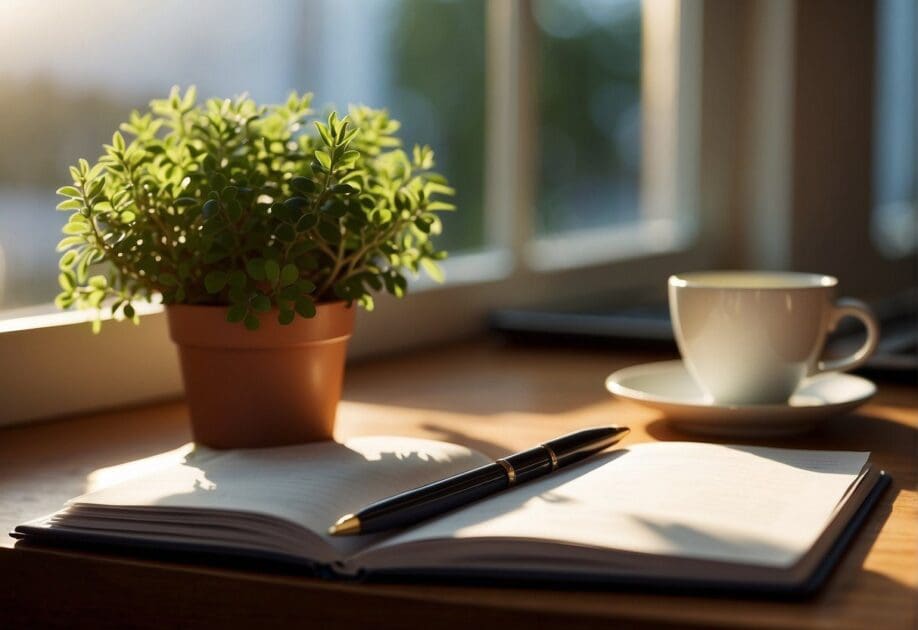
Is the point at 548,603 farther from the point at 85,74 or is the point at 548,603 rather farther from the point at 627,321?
the point at 627,321

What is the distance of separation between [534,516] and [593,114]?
2.15 metres

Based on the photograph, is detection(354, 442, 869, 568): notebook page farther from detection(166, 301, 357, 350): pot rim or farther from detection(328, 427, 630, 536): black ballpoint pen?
detection(166, 301, 357, 350): pot rim

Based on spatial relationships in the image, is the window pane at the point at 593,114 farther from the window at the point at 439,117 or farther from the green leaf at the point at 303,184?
the green leaf at the point at 303,184

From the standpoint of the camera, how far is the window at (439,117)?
3.51 ft

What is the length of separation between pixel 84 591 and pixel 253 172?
34 cm

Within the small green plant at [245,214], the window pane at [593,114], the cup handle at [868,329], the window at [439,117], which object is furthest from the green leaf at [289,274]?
the window pane at [593,114]

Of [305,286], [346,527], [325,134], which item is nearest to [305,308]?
[305,286]

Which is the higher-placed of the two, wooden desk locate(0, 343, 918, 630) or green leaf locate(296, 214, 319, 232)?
green leaf locate(296, 214, 319, 232)

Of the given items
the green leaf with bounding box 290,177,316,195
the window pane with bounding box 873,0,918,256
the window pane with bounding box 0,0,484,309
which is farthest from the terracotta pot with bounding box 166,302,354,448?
the window pane with bounding box 873,0,918,256

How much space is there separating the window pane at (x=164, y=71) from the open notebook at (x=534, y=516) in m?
0.41

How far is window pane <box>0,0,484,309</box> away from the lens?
1.06m

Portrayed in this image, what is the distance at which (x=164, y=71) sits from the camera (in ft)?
4.02

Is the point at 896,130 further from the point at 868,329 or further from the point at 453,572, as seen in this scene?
the point at 453,572

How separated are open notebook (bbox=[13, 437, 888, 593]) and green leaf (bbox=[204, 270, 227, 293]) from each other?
0.11 metres
